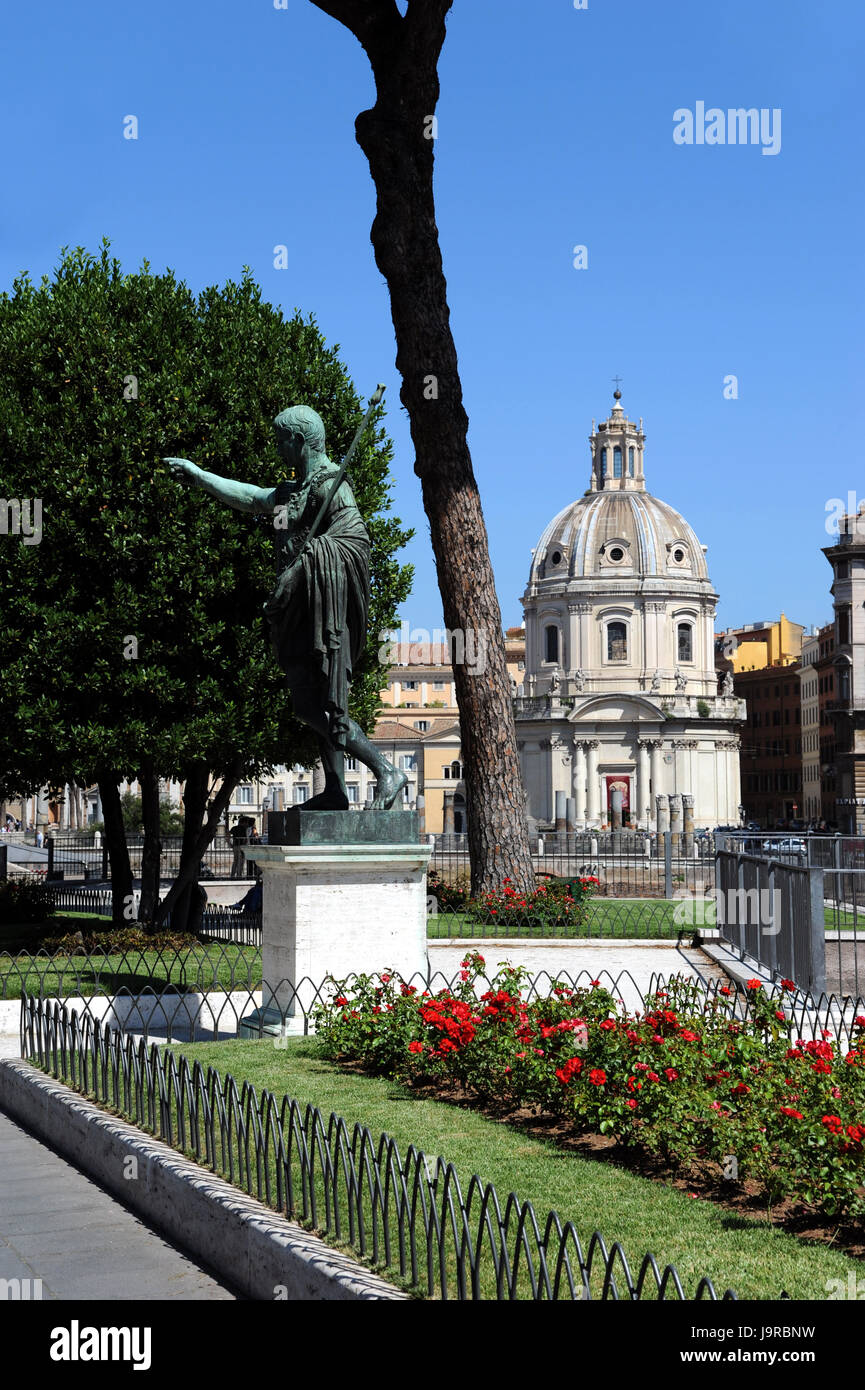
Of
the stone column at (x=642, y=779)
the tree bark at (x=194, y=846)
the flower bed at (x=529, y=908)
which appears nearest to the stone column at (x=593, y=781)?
the stone column at (x=642, y=779)

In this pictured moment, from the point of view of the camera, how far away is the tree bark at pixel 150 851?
19.8 metres

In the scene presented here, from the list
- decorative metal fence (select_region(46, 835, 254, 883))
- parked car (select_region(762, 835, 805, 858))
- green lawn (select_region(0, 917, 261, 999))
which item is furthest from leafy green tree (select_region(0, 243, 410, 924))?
decorative metal fence (select_region(46, 835, 254, 883))

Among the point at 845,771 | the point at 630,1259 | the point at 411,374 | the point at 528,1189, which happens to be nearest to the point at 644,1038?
the point at 528,1189

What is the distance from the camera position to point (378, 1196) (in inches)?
205

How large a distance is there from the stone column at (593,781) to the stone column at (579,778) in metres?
0.37

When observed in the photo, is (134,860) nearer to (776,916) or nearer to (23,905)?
(23,905)

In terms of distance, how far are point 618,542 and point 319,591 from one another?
82873mm

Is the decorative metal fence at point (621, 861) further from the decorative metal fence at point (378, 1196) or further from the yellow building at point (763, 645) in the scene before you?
the yellow building at point (763, 645)

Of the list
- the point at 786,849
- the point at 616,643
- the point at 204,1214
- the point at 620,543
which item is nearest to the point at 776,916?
the point at 204,1214

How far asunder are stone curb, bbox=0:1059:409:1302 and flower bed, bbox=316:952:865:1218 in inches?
55.6

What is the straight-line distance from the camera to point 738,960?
49.1ft
